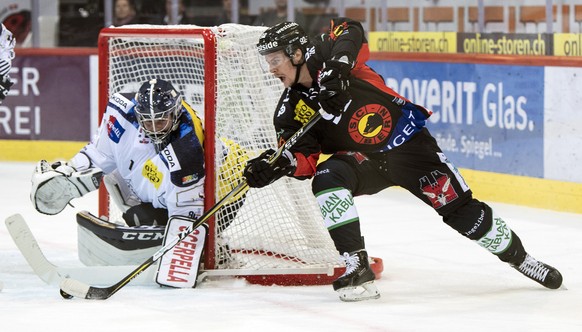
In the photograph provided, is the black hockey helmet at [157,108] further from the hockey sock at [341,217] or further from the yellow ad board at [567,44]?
the yellow ad board at [567,44]

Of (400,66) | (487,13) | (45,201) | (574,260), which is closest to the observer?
(45,201)

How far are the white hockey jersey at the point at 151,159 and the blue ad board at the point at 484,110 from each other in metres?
2.52

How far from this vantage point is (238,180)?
4840 mm

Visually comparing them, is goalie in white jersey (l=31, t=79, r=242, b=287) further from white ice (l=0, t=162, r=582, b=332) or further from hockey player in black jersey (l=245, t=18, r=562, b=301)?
hockey player in black jersey (l=245, t=18, r=562, b=301)

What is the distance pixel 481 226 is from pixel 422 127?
15.5 inches

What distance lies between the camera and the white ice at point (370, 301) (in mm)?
3914

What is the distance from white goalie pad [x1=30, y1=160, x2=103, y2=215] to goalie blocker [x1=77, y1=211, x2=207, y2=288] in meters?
0.10

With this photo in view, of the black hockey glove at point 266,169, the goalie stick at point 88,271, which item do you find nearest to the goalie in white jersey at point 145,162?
the goalie stick at point 88,271

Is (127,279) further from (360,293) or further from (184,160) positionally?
(360,293)

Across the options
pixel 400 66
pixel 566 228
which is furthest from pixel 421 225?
pixel 400 66

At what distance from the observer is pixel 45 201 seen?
487 cm

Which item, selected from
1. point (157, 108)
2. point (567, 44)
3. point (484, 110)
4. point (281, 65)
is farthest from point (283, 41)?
point (484, 110)

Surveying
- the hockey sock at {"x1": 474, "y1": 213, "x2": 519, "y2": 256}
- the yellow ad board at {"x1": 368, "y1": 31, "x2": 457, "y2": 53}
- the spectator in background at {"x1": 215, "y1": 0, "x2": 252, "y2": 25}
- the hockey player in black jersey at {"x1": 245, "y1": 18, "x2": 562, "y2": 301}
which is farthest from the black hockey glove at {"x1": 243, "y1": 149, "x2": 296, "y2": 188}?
the spectator in background at {"x1": 215, "y1": 0, "x2": 252, "y2": 25}

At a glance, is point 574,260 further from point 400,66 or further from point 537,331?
point 400,66
